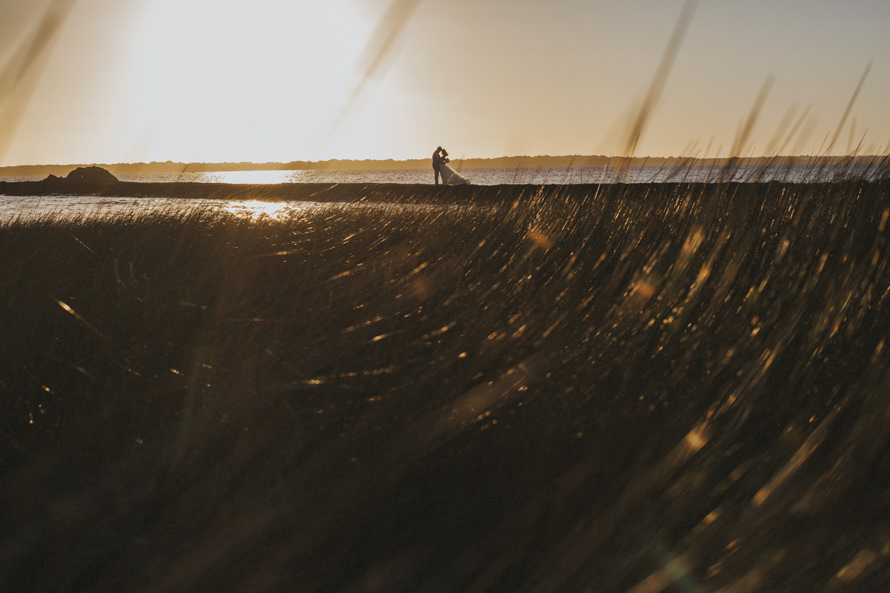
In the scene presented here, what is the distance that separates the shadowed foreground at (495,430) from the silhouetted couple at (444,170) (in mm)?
Answer: 15195

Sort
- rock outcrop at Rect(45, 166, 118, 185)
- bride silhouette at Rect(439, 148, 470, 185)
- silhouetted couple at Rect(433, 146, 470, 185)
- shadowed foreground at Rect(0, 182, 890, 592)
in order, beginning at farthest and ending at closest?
rock outcrop at Rect(45, 166, 118, 185), bride silhouette at Rect(439, 148, 470, 185), silhouetted couple at Rect(433, 146, 470, 185), shadowed foreground at Rect(0, 182, 890, 592)

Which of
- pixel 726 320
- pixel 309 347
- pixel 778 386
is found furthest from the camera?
pixel 309 347

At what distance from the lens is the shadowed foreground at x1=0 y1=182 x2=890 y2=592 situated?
1609 mm

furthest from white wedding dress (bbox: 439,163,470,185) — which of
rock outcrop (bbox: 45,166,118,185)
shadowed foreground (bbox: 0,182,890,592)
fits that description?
rock outcrop (bbox: 45,166,118,185)

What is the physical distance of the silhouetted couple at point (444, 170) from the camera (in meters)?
18.3

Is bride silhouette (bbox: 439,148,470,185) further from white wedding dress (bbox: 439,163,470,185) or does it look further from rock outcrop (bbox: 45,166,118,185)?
rock outcrop (bbox: 45,166,118,185)

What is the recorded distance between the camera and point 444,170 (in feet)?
65.5

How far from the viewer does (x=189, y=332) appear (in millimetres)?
3363

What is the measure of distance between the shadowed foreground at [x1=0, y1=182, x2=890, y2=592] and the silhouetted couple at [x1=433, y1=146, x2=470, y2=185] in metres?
15.2

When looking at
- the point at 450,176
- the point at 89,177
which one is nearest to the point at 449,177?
the point at 450,176

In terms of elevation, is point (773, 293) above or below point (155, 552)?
above

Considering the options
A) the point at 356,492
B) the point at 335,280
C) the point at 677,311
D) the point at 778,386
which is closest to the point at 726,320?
the point at 677,311

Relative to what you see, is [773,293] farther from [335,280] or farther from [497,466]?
[335,280]

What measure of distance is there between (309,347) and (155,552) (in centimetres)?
132
